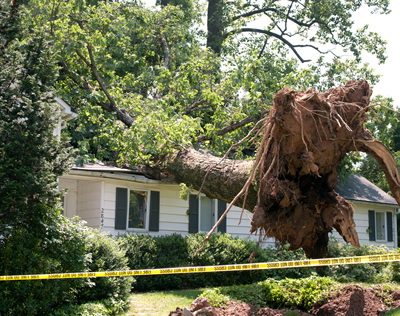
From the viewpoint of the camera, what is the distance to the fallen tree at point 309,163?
5.48m

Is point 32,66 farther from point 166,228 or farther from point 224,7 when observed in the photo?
point 224,7

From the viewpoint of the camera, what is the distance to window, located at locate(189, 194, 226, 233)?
14.1 m

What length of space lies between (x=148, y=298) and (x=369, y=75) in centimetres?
1047

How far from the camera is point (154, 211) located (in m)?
13.2

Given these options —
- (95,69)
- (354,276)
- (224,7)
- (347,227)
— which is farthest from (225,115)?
(224,7)

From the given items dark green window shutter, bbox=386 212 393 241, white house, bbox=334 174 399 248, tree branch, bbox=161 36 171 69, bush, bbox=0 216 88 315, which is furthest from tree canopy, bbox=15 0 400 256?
dark green window shutter, bbox=386 212 393 241

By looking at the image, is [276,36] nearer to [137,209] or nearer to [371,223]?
[371,223]

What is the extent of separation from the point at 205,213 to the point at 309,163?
372 inches

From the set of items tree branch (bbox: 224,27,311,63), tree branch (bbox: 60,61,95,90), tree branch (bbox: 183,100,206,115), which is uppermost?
tree branch (bbox: 224,27,311,63)

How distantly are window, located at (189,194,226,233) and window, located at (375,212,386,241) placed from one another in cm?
975

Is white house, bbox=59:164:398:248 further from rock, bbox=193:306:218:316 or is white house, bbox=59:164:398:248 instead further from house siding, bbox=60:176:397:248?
rock, bbox=193:306:218:316

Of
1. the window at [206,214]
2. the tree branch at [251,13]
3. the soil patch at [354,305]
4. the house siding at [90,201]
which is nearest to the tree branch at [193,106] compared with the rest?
the window at [206,214]

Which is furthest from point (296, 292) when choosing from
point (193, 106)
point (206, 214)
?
point (193, 106)

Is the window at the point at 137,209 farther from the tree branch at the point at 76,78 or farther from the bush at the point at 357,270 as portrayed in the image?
the bush at the point at 357,270
